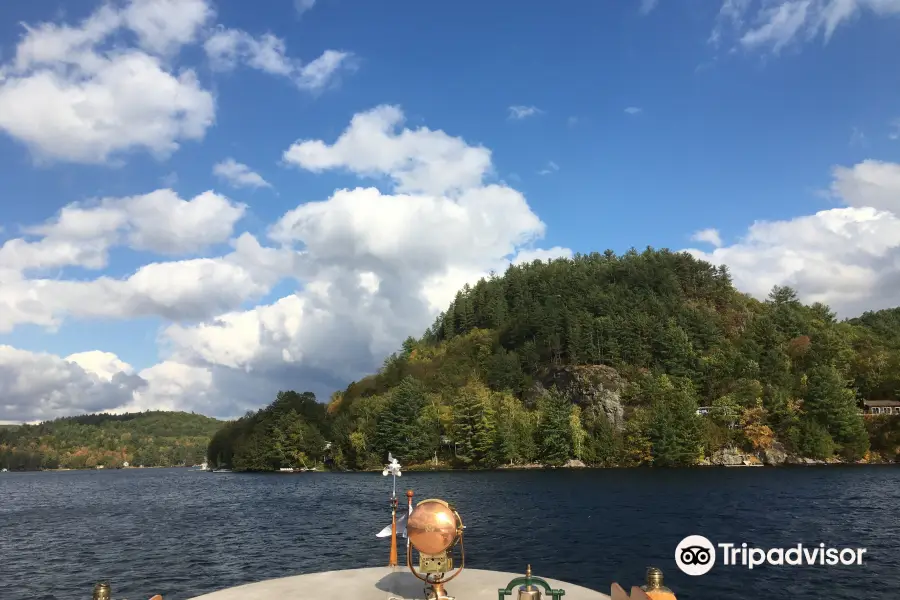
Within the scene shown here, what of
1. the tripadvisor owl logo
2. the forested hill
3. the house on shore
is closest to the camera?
the tripadvisor owl logo

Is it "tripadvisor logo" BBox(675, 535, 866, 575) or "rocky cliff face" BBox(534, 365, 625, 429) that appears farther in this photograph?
"rocky cliff face" BBox(534, 365, 625, 429)

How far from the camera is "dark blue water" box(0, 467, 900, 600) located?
35.7 metres

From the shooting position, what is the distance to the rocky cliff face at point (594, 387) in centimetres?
16475

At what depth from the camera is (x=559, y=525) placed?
185ft

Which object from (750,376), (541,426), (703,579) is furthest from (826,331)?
(703,579)

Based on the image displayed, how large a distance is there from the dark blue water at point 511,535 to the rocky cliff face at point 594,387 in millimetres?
67752

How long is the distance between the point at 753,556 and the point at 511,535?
19588 mm

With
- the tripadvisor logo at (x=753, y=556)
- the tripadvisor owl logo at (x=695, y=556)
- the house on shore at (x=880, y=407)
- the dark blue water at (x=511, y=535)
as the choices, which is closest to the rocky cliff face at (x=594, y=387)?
the house on shore at (x=880, y=407)

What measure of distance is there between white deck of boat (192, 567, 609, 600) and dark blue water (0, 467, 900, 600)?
20029mm

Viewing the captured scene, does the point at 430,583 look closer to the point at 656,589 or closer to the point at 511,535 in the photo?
the point at 656,589

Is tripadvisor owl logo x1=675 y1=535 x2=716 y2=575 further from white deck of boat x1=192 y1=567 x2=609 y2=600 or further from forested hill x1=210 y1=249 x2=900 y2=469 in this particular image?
forested hill x1=210 y1=249 x2=900 y2=469

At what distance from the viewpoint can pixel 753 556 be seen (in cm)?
4047

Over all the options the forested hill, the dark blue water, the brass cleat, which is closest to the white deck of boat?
the brass cleat

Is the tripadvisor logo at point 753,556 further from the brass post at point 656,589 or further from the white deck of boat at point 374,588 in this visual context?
the brass post at point 656,589
